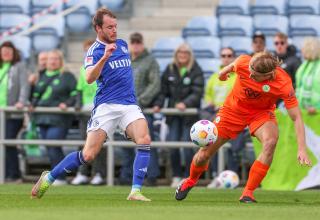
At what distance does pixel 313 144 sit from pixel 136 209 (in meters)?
5.80

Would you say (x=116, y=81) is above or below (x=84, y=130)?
above

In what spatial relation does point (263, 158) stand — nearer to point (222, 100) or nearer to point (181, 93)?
point (222, 100)

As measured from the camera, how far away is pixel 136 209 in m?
10.8

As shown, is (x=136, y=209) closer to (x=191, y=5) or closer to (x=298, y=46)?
(x=298, y=46)

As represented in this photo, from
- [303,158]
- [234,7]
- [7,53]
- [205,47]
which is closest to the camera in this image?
[303,158]

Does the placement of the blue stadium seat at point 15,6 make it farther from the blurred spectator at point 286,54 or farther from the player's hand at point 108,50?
the player's hand at point 108,50

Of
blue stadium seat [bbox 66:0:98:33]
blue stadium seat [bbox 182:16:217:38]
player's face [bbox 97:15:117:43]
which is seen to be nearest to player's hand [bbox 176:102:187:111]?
blue stadium seat [bbox 182:16:217:38]

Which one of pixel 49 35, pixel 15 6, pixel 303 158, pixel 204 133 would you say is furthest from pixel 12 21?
pixel 303 158

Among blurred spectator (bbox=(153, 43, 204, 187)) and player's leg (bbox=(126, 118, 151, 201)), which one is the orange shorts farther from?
blurred spectator (bbox=(153, 43, 204, 187))

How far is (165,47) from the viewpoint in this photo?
65.3ft

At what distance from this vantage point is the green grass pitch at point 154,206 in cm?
999

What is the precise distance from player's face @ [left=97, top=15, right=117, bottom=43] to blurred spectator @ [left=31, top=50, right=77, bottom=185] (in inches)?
217

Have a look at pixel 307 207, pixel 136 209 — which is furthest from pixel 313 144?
pixel 136 209

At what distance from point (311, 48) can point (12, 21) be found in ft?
23.6
